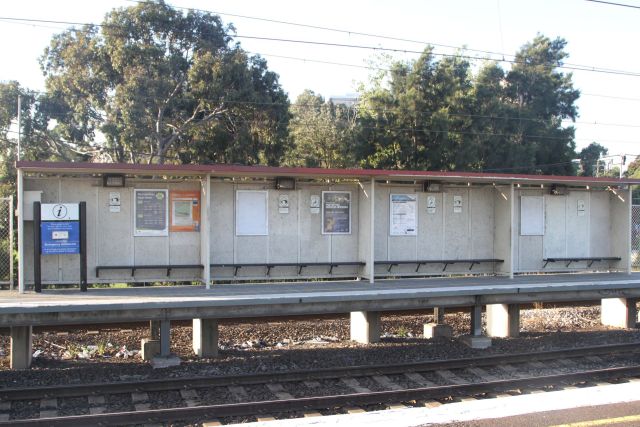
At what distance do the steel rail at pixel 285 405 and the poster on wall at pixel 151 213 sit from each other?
5225mm

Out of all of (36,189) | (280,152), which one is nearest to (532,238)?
(36,189)

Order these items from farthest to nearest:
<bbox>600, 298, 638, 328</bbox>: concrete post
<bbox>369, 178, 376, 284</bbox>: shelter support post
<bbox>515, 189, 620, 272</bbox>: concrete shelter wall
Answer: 1. <bbox>515, 189, 620, 272</bbox>: concrete shelter wall
2. <bbox>600, 298, 638, 328</bbox>: concrete post
3. <bbox>369, 178, 376, 284</bbox>: shelter support post

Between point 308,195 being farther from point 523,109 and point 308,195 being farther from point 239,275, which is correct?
point 523,109

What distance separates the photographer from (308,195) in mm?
13188

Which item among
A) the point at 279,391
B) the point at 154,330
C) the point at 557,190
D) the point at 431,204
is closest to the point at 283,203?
the point at 431,204

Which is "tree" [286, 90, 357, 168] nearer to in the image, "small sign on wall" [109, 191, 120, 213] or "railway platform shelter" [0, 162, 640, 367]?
"railway platform shelter" [0, 162, 640, 367]

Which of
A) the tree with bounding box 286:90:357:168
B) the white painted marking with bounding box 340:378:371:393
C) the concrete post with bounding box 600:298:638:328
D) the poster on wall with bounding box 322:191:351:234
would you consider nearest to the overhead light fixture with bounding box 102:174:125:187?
the poster on wall with bounding box 322:191:351:234

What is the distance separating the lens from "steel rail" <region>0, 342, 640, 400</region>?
8.50 metres

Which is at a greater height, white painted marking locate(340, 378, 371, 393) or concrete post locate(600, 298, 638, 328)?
concrete post locate(600, 298, 638, 328)

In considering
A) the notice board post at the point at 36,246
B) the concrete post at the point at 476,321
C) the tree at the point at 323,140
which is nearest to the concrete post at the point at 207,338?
the notice board post at the point at 36,246

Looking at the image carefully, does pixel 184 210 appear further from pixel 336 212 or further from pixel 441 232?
pixel 441 232

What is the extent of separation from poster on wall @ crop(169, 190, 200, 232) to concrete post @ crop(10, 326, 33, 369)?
10.9ft

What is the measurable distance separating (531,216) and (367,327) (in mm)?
5124

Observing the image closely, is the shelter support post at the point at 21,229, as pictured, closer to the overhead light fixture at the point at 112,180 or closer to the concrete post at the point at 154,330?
the overhead light fixture at the point at 112,180
